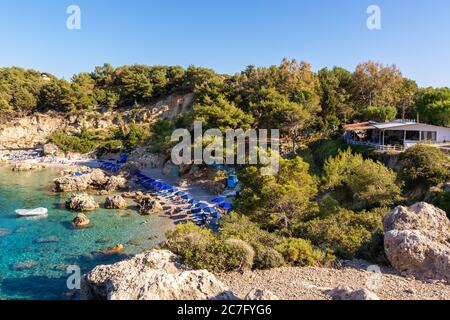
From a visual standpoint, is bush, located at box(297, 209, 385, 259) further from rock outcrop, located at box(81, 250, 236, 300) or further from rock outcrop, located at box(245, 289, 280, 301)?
rock outcrop, located at box(81, 250, 236, 300)

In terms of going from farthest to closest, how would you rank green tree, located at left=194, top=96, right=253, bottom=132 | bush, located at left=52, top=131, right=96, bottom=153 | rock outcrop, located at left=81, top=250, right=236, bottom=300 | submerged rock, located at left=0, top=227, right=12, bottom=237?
bush, located at left=52, top=131, right=96, bottom=153 < green tree, located at left=194, top=96, right=253, bottom=132 < submerged rock, located at left=0, top=227, right=12, bottom=237 < rock outcrop, located at left=81, top=250, right=236, bottom=300

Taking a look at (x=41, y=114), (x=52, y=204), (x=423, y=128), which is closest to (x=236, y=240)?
(x=52, y=204)

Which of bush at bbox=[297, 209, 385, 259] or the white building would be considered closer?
bush at bbox=[297, 209, 385, 259]

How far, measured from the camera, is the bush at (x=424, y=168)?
1905 cm

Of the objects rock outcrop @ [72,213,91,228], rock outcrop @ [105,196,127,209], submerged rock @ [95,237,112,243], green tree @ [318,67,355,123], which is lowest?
submerged rock @ [95,237,112,243]

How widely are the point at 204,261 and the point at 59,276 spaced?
8794mm

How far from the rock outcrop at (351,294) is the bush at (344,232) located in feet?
14.9

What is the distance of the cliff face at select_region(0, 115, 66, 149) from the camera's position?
64.0 meters

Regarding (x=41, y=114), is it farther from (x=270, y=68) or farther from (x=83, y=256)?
(x=83, y=256)

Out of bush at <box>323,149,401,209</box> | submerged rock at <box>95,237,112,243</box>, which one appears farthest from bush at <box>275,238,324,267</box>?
submerged rock at <box>95,237,112,243</box>

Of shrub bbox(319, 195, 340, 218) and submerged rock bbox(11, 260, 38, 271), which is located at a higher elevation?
shrub bbox(319, 195, 340, 218)

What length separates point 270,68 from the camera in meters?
52.1

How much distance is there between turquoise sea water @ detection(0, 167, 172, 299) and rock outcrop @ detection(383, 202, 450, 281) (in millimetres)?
13353

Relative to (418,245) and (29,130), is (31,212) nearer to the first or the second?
(418,245)
